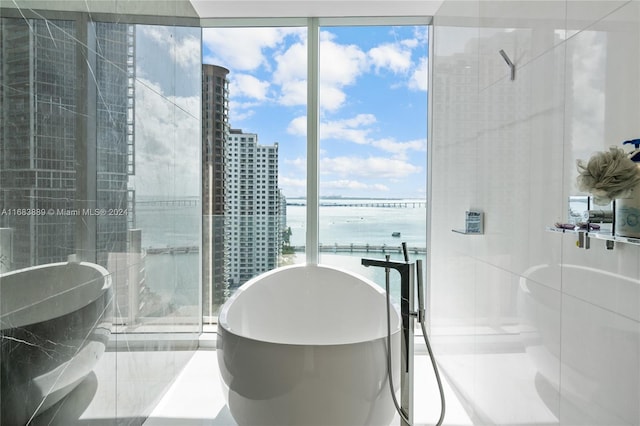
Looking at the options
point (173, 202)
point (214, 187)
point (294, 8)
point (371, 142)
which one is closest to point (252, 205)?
point (214, 187)

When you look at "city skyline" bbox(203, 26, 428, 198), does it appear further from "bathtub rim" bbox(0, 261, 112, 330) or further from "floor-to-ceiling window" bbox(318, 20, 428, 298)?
"bathtub rim" bbox(0, 261, 112, 330)


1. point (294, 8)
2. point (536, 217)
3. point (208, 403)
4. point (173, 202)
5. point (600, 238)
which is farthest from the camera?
point (294, 8)

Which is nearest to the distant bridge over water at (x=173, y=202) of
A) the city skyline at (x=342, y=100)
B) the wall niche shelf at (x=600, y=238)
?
the city skyline at (x=342, y=100)

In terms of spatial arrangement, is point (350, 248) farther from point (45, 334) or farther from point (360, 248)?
point (45, 334)

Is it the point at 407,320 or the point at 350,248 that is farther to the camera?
the point at 350,248

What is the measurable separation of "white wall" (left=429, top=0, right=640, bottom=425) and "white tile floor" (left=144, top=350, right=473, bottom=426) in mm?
123

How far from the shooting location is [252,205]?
10.8 ft

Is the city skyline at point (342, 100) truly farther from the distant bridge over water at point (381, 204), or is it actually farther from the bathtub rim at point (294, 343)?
the bathtub rim at point (294, 343)

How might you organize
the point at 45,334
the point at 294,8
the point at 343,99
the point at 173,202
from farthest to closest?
1. the point at 343,99
2. the point at 294,8
3. the point at 173,202
4. the point at 45,334

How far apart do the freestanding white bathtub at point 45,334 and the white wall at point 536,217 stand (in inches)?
65.8

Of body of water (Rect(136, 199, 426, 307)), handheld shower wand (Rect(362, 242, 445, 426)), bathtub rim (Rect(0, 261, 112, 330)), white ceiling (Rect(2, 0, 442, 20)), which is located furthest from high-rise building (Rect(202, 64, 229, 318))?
handheld shower wand (Rect(362, 242, 445, 426))

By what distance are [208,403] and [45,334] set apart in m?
1.27

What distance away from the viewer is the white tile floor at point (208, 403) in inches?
87.7

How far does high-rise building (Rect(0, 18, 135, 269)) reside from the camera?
122 cm
